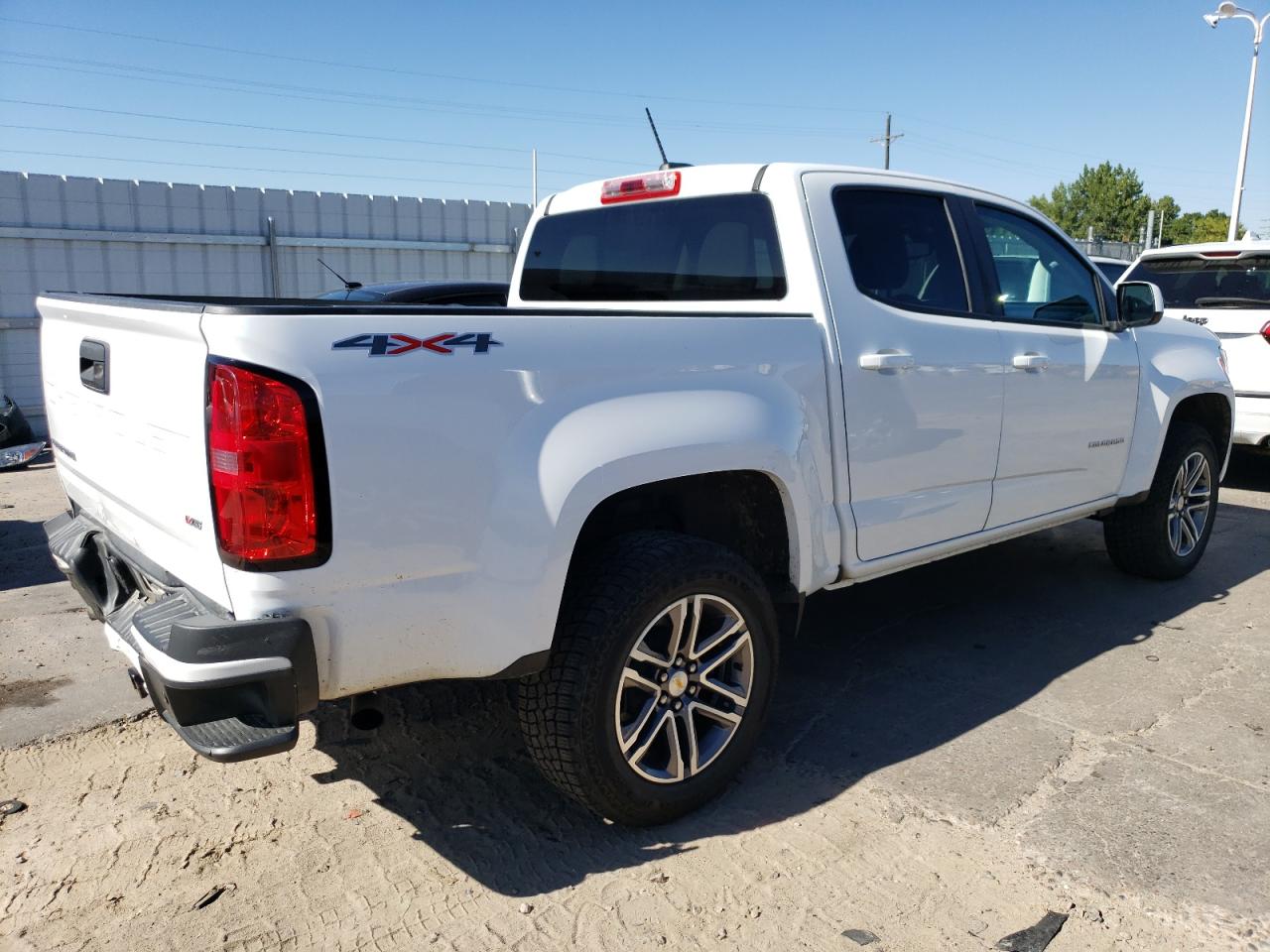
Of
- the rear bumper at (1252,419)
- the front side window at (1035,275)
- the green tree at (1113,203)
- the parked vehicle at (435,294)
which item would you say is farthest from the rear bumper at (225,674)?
the green tree at (1113,203)

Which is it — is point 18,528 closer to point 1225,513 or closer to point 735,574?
point 735,574

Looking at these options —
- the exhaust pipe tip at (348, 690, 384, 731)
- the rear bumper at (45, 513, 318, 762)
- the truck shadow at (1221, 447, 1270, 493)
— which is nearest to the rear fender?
the exhaust pipe tip at (348, 690, 384, 731)

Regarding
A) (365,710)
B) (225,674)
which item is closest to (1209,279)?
(365,710)

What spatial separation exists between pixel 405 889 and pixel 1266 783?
2724 millimetres

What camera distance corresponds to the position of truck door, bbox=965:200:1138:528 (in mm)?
4066

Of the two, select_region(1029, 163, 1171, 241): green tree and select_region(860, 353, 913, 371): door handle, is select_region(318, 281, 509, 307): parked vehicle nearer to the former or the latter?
select_region(860, 353, 913, 371): door handle

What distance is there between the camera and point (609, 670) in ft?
8.95

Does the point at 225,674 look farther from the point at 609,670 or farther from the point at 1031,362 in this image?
the point at 1031,362

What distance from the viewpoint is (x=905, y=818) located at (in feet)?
9.96

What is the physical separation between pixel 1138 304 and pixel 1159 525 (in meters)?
1.22

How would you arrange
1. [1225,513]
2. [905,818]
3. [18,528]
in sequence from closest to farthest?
[905,818]
[18,528]
[1225,513]

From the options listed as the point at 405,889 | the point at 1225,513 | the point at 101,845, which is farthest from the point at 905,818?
the point at 1225,513

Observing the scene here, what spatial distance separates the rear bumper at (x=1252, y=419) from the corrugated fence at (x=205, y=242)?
9.40 m

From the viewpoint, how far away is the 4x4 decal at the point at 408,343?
7.46 ft
